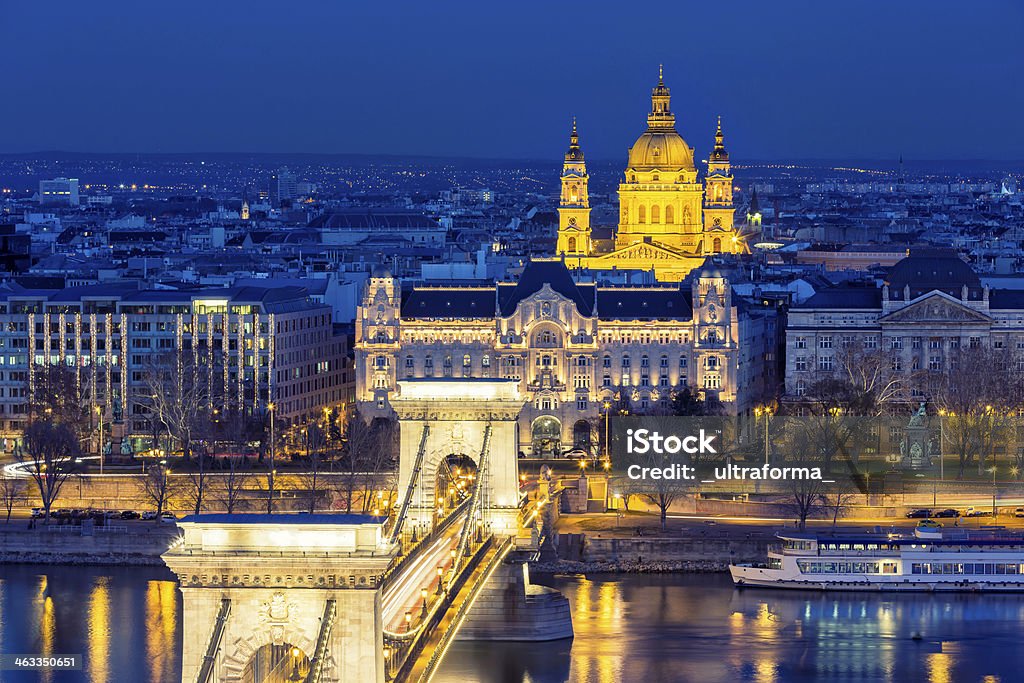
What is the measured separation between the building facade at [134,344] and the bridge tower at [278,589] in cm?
2799

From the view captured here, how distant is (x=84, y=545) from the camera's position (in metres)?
38.0

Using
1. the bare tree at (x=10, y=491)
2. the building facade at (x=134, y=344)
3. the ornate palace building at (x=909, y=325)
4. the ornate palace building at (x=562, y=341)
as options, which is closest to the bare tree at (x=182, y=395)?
the building facade at (x=134, y=344)

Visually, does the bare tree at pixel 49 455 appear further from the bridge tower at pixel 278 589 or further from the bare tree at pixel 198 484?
the bridge tower at pixel 278 589

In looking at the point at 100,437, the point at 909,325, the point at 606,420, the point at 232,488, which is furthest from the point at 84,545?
the point at 909,325

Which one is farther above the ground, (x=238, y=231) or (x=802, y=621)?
(x=238, y=231)

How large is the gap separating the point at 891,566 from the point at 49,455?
39.7 ft

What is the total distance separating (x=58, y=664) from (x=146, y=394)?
17.9 meters

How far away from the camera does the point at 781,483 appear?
41250mm

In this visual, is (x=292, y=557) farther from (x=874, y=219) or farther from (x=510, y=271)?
(x=874, y=219)

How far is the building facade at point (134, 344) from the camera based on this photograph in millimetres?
47938

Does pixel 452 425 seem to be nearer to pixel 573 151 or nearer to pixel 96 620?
pixel 96 620

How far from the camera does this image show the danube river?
3011cm

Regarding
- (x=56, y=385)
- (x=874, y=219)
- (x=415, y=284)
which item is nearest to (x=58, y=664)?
(x=56, y=385)

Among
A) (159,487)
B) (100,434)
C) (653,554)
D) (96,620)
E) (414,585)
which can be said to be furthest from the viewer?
(100,434)
